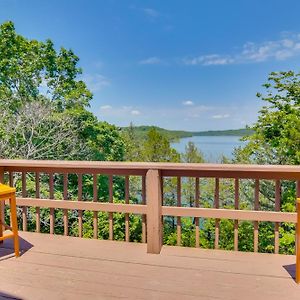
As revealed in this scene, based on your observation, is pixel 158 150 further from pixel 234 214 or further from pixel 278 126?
pixel 234 214

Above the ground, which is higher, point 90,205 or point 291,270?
point 90,205

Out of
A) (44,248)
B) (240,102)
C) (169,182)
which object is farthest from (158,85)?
(44,248)

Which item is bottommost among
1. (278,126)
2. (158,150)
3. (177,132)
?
(158,150)

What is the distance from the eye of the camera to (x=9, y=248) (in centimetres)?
281

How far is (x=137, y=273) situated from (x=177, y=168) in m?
0.89

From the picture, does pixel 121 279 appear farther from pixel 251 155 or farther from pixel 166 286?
pixel 251 155

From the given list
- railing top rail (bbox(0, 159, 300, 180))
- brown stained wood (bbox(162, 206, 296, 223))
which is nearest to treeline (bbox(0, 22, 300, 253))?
railing top rail (bbox(0, 159, 300, 180))

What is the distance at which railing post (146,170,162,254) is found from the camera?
104 inches

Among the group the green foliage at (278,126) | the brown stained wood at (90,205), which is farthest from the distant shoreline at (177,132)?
the brown stained wood at (90,205)

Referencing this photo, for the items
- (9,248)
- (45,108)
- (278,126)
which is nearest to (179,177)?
(9,248)

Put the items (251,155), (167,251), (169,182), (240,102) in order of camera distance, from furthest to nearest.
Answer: (240,102), (169,182), (251,155), (167,251)

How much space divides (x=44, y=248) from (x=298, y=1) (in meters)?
24.5

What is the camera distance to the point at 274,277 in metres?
2.21

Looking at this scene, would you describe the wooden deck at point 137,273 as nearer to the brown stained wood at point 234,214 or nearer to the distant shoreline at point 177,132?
the brown stained wood at point 234,214
